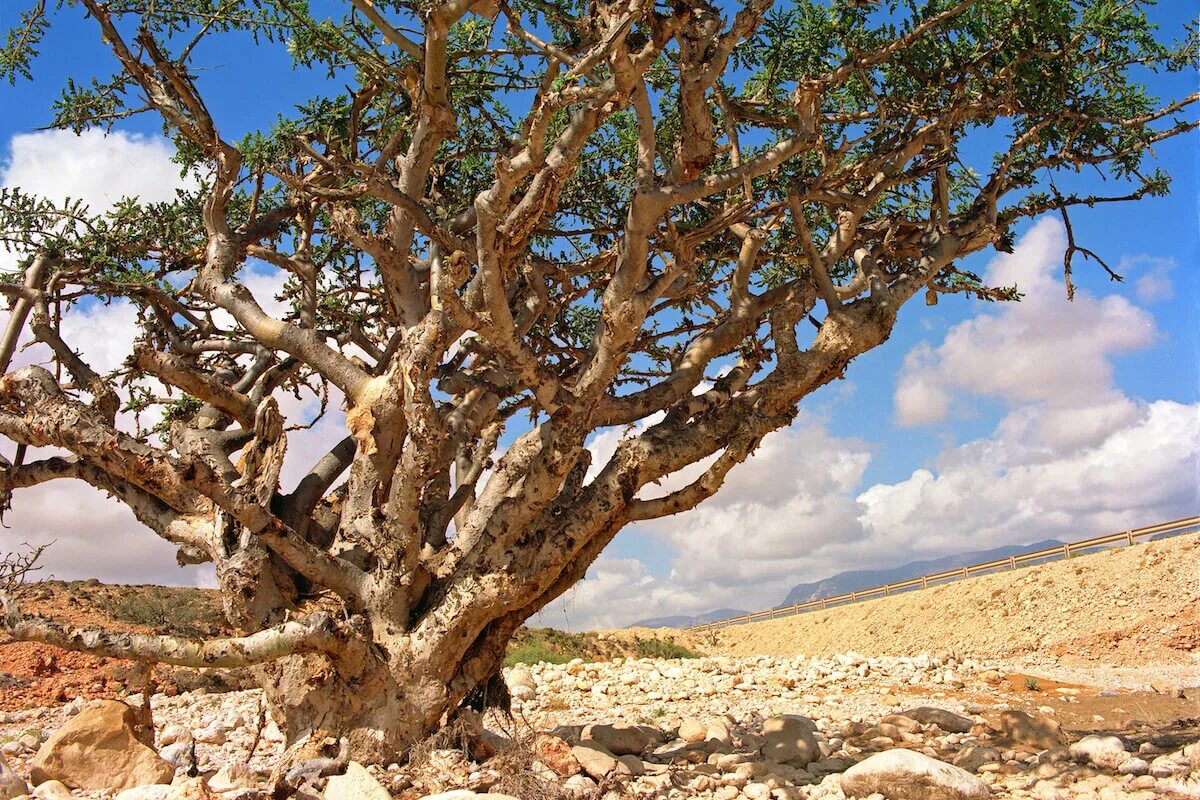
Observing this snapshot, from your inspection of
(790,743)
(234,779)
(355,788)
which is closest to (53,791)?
(234,779)

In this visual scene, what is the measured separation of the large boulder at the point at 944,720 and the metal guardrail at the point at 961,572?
80.7 ft

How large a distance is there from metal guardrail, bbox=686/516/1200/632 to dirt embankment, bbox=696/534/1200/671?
1460 millimetres

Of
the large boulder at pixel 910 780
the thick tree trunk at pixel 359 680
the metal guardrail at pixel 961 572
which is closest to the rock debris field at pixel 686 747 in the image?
the large boulder at pixel 910 780

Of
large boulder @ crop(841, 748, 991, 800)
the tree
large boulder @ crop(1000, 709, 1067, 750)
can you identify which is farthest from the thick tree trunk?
large boulder @ crop(1000, 709, 1067, 750)

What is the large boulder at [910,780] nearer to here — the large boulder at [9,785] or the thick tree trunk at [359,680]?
the thick tree trunk at [359,680]

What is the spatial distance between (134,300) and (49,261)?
36.8 inches

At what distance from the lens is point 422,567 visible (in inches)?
332

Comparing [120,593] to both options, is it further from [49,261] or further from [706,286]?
[706,286]

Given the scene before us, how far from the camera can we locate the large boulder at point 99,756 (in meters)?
7.05

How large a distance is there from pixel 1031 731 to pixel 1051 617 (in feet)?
71.4

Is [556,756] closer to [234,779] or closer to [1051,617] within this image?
[234,779]

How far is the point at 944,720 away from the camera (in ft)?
33.1

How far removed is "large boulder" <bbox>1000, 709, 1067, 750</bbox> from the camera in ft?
29.1

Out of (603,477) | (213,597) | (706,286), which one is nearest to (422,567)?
(603,477)
